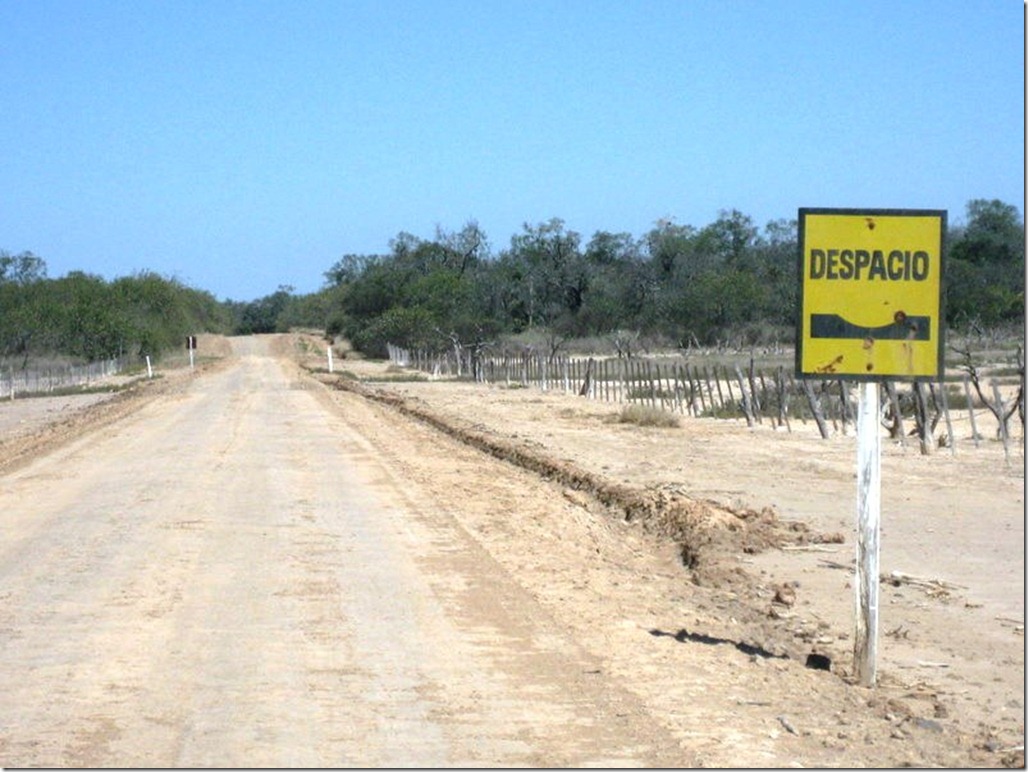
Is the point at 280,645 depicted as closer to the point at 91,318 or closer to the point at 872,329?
the point at 872,329

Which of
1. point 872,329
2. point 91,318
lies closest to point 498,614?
point 872,329

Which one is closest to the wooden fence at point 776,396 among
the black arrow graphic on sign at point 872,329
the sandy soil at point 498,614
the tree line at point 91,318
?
the black arrow graphic on sign at point 872,329

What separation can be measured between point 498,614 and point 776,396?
25143 mm

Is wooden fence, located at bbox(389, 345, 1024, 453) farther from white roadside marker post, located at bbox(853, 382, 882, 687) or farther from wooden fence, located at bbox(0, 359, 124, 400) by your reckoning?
wooden fence, located at bbox(0, 359, 124, 400)

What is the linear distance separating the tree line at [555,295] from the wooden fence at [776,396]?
31.6ft

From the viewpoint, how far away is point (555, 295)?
96188 millimetres

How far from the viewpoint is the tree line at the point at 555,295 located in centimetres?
7862

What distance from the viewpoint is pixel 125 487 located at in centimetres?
1806

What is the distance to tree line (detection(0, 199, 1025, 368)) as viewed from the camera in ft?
258

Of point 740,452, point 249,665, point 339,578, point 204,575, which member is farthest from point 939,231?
point 740,452

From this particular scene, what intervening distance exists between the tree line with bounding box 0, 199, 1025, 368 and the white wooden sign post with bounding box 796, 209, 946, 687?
5409 centimetres

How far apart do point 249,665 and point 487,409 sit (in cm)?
3077

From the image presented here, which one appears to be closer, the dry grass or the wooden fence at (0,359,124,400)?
the dry grass

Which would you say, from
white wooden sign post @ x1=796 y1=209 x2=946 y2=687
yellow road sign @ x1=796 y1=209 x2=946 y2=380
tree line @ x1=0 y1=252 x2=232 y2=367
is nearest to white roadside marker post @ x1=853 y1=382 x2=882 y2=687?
white wooden sign post @ x1=796 y1=209 x2=946 y2=687
